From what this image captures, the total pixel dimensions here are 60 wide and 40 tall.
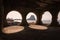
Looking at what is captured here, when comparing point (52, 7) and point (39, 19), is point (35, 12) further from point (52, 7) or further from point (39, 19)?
point (52, 7)

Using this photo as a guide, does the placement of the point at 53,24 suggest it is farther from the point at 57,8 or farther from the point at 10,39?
the point at 10,39

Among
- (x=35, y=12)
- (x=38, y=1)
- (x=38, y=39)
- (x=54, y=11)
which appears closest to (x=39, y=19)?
(x=35, y=12)

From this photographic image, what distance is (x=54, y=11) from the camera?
8180 millimetres

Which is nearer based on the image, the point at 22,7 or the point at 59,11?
the point at 22,7

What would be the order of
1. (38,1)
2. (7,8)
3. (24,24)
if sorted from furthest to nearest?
(24,24) < (7,8) < (38,1)

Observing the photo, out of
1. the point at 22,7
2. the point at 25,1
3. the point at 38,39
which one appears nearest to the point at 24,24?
the point at 22,7

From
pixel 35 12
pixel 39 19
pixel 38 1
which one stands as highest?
pixel 38 1

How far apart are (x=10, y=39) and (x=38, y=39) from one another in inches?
46.3

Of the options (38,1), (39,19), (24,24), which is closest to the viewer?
A: (38,1)

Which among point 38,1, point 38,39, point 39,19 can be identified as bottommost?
point 38,39

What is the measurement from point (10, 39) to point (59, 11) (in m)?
5.16

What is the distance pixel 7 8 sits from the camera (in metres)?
7.18

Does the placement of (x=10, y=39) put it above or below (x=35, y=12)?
below

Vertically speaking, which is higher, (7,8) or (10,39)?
(7,8)
